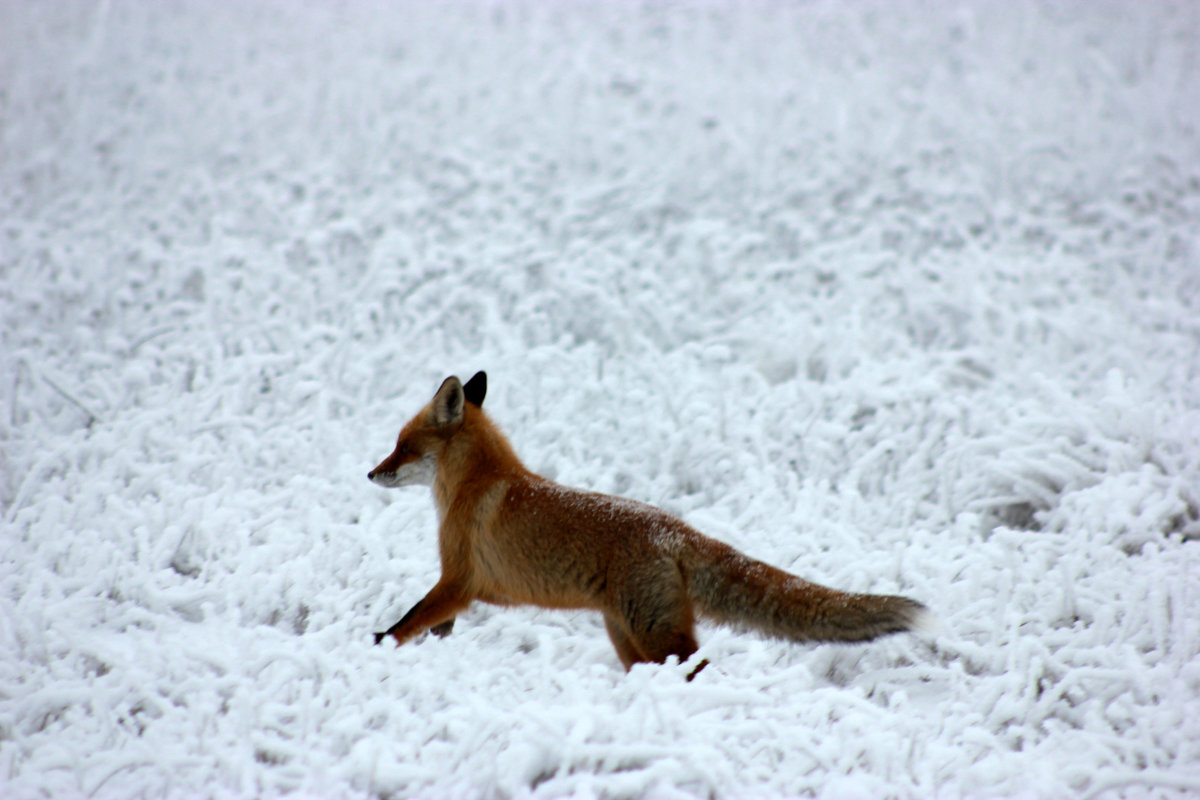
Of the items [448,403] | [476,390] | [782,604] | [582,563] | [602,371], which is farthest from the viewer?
[602,371]

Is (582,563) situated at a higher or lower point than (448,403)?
lower

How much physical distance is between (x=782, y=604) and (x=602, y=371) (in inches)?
156

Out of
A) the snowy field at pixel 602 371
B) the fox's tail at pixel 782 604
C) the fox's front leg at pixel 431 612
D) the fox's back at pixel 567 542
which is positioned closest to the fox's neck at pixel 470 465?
the fox's back at pixel 567 542

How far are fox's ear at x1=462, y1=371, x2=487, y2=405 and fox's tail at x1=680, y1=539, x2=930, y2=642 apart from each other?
145cm

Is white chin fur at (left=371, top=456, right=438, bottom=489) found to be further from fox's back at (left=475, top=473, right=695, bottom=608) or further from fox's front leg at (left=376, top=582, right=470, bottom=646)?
fox's front leg at (left=376, top=582, right=470, bottom=646)

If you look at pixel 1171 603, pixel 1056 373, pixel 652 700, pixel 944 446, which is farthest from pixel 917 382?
pixel 652 700

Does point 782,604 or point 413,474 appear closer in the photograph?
point 782,604

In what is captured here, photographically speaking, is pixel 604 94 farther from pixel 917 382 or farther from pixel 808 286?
pixel 917 382

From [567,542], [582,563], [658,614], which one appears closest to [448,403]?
[567,542]

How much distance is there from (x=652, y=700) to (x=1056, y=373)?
202 inches

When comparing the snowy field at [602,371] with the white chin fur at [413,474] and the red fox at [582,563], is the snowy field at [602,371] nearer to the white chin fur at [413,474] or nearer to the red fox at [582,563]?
the red fox at [582,563]

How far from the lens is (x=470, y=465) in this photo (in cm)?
421

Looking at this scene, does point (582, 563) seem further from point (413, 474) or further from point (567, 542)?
point (413, 474)

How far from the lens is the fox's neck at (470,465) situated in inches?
164
